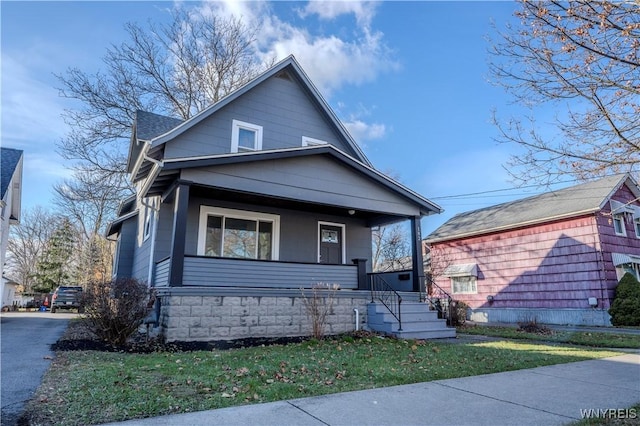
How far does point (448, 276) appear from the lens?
2139 cm

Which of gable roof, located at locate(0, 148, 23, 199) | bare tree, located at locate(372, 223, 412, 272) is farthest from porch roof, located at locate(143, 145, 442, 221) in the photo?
bare tree, located at locate(372, 223, 412, 272)

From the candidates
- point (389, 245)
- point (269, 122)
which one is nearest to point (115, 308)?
point (269, 122)

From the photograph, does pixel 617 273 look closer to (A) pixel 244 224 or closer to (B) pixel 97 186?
(A) pixel 244 224

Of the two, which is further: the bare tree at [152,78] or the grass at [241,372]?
Result: the bare tree at [152,78]

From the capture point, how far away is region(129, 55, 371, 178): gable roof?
12.0m

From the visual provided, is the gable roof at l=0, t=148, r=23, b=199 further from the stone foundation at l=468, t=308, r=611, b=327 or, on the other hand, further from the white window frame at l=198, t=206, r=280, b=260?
the stone foundation at l=468, t=308, r=611, b=327

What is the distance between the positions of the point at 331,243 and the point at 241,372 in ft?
27.5

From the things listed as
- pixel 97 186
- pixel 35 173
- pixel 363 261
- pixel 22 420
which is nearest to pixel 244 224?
pixel 363 261

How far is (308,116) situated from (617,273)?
13849 mm

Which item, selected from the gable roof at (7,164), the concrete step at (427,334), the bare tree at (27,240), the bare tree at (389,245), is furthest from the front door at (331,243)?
the bare tree at (27,240)

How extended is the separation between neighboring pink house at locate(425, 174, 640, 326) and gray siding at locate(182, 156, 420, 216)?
824 cm

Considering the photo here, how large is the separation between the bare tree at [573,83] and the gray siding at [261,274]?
635 cm

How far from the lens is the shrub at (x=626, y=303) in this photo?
1384 centimetres

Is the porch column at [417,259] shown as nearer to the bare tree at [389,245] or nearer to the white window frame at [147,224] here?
the white window frame at [147,224]
